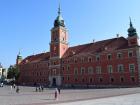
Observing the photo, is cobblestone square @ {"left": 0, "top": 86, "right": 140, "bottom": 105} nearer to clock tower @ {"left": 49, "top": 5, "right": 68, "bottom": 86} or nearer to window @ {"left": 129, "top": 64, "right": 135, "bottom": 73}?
window @ {"left": 129, "top": 64, "right": 135, "bottom": 73}

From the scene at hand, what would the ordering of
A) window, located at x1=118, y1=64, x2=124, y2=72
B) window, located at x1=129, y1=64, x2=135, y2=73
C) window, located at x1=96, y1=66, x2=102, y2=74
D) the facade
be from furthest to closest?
window, located at x1=96, y1=66, x2=102, y2=74, window, located at x1=118, y1=64, x2=124, y2=72, the facade, window, located at x1=129, y1=64, x2=135, y2=73

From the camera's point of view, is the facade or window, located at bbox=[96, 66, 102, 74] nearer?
the facade

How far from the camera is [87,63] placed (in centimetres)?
5891

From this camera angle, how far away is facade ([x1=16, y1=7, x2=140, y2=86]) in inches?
1935

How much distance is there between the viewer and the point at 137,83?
46219mm

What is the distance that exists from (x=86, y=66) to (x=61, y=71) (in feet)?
38.0

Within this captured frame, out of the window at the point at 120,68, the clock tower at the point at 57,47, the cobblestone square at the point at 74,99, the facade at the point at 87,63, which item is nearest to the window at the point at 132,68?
the facade at the point at 87,63

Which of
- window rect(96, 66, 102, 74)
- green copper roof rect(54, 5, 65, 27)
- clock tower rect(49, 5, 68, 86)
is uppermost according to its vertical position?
green copper roof rect(54, 5, 65, 27)

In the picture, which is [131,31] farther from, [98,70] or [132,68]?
[98,70]

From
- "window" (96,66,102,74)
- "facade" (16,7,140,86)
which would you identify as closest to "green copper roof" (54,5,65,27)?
"facade" (16,7,140,86)

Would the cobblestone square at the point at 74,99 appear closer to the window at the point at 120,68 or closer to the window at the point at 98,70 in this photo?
the window at the point at 120,68

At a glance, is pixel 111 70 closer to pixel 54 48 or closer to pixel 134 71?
pixel 134 71

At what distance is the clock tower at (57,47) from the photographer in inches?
2699

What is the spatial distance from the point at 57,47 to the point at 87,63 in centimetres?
1505
